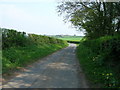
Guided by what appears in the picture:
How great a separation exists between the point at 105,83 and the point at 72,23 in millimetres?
24207

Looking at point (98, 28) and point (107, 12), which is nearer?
point (107, 12)

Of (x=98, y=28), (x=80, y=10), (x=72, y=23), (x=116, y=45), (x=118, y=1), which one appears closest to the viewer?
(x=116, y=45)

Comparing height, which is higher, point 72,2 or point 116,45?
point 72,2

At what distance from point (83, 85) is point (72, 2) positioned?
2121 centimetres

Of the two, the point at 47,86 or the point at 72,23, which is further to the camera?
the point at 72,23

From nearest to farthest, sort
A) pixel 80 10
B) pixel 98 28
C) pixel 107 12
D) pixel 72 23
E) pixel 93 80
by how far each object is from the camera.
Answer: pixel 93 80, pixel 107 12, pixel 98 28, pixel 80 10, pixel 72 23

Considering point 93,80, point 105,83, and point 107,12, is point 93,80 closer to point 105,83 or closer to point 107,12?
point 105,83

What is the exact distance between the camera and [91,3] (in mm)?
25781

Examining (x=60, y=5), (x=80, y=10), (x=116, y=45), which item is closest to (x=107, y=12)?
(x=80, y=10)

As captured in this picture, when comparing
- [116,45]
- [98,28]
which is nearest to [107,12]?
[98,28]

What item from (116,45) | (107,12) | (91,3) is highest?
(91,3)

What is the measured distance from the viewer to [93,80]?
7758 mm

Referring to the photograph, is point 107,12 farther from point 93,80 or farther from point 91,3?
point 93,80

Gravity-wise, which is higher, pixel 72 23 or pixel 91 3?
pixel 91 3
